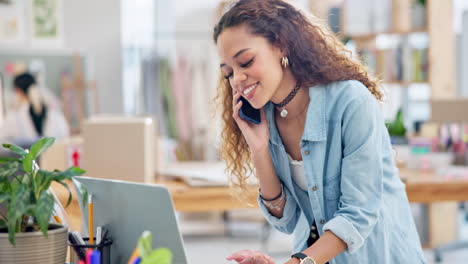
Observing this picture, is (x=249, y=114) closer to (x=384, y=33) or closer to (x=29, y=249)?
(x=29, y=249)

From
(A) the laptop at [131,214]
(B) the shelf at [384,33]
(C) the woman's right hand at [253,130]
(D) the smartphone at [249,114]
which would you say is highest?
(B) the shelf at [384,33]

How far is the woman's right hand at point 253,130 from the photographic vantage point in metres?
1.72

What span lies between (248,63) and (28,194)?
1.84 feet

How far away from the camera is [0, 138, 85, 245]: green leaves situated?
1.21 meters

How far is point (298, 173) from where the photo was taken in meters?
1.73

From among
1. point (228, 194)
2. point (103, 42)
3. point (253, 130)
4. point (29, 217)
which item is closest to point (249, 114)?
point (253, 130)

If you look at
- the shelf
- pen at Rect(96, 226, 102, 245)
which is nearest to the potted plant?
pen at Rect(96, 226, 102, 245)

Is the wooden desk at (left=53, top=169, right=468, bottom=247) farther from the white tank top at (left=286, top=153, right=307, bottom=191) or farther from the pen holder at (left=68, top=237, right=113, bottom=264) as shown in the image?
the pen holder at (left=68, top=237, right=113, bottom=264)

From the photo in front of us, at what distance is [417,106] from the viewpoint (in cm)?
766

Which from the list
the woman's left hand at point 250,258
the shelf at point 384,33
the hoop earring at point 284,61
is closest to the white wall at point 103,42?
the shelf at point 384,33

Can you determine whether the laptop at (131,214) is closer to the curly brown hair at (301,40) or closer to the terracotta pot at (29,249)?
the terracotta pot at (29,249)

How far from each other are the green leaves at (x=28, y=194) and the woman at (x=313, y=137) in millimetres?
413

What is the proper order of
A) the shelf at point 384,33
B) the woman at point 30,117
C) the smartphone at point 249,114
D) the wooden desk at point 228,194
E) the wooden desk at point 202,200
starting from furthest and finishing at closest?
the woman at point 30,117, the shelf at point 384,33, the wooden desk at point 202,200, the wooden desk at point 228,194, the smartphone at point 249,114

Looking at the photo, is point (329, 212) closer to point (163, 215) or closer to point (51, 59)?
point (163, 215)
